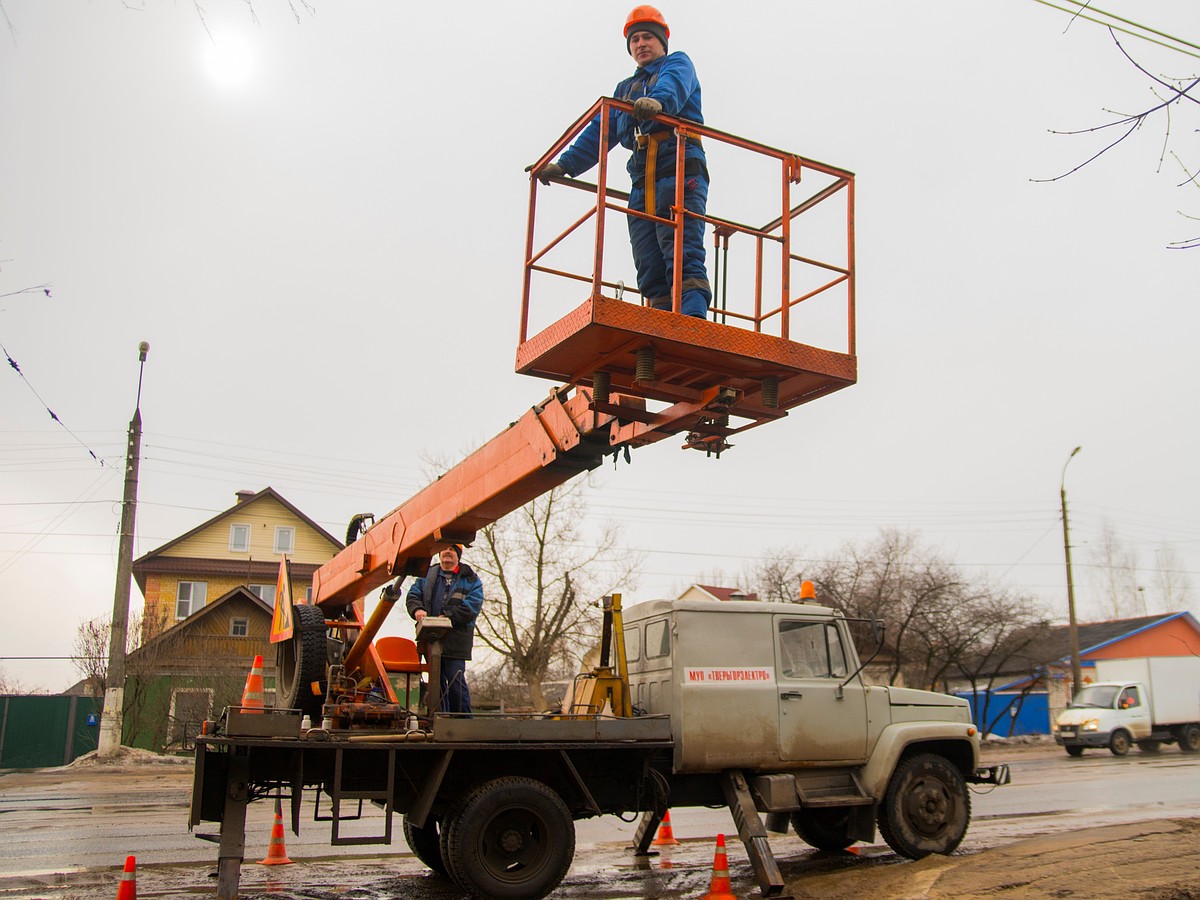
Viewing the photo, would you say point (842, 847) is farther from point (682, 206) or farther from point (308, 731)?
point (682, 206)

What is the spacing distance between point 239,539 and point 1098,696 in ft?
103

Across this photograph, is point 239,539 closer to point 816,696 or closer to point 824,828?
point 824,828

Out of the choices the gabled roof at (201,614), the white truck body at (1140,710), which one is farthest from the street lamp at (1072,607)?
→ the gabled roof at (201,614)

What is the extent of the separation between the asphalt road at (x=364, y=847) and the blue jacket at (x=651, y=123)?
5.40m

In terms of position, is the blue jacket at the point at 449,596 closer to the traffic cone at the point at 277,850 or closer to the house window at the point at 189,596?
the traffic cone at the point at 277,850

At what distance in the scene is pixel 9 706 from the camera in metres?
27.7

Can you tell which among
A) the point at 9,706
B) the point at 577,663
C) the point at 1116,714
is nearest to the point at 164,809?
the point at 9,706

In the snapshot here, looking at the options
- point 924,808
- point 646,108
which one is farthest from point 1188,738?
point 646,108

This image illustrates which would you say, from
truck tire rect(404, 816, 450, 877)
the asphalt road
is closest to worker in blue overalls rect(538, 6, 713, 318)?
the asphalt road

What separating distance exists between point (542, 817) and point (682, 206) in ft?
14.5

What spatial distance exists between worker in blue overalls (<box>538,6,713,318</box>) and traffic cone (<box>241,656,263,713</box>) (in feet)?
12.8

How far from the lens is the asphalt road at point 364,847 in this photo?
8.04m

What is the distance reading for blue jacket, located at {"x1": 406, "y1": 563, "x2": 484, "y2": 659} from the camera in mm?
8609

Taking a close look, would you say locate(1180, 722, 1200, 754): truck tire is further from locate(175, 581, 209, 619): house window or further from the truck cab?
locate(175, 581, 209, 619): house window
